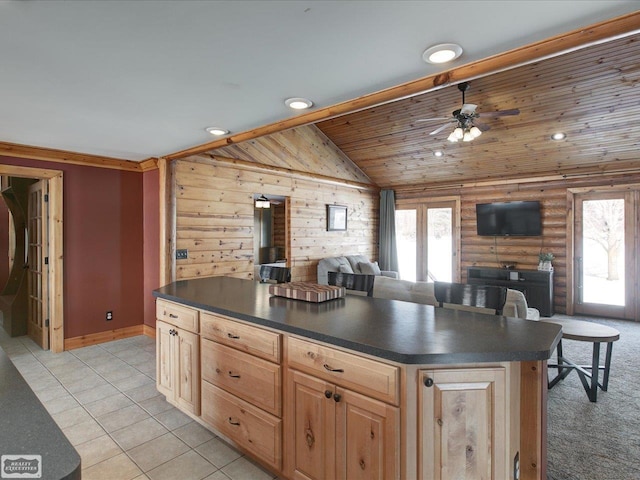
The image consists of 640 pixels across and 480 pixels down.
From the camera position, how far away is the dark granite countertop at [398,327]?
4.75ft

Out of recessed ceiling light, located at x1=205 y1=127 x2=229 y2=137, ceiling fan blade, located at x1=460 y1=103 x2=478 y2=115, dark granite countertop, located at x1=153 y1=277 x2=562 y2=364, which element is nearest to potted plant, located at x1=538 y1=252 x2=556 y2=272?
ceiling fan blade, located at x1=460 y1=103 x2=478 y2=115

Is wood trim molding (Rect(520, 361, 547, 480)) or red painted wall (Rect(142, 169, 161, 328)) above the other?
red painted wall (Rect(142, 169, 161, 328))

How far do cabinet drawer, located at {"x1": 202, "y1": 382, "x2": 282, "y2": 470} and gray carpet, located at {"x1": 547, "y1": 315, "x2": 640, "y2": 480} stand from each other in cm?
164

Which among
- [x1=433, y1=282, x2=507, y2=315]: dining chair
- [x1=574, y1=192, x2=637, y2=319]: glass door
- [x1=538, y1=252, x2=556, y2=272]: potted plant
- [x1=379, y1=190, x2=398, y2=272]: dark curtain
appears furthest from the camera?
[x1=379, y1=190, x2=398, y2=272]: dark curtain

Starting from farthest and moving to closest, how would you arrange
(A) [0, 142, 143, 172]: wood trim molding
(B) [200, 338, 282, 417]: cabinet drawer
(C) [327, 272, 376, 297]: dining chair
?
1. (A) [0, 142, 143, 172]: wood trim molding
2. (C) [327, 272, 376, 297]: dining chair
3. (B) [200, 338, 282, 417]: cabinet drawer

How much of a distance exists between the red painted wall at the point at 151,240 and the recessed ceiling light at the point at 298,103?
2.71 metres

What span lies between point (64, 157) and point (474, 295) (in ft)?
15.4

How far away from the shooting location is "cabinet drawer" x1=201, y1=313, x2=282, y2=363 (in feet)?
6.45

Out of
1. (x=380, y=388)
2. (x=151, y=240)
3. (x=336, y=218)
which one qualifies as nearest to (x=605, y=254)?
Answer: (x=336, y=218)

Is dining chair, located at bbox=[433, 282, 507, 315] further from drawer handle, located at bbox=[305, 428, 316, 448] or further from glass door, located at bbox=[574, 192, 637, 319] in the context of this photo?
glass door, located at bbox=[574, 192, 637, 319]

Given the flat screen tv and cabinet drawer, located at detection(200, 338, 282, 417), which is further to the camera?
the flat screen tv

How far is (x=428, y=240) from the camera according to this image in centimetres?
797

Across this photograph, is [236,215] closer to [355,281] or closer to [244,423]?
[355,281]

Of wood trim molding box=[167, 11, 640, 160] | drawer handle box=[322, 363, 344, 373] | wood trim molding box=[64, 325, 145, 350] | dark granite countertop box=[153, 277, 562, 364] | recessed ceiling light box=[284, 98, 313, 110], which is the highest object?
recessed ceiling light box=[284, 98, 313, 110]
